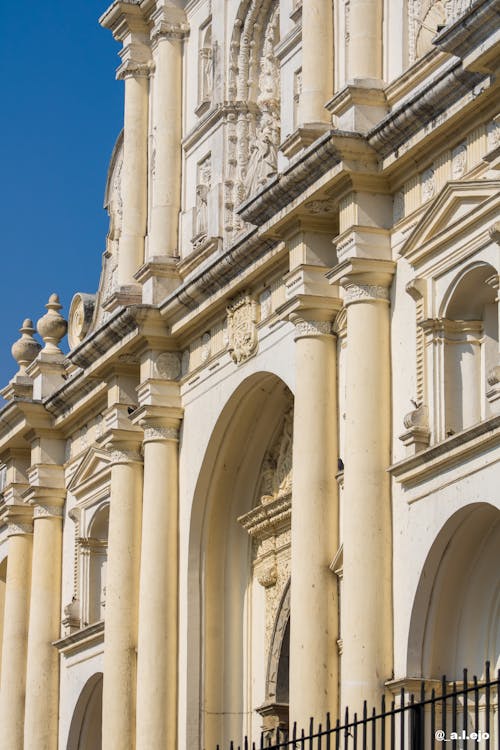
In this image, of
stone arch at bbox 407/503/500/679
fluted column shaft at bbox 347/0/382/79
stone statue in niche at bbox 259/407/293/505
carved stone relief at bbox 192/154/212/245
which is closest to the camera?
stone arch at bbox 407/503/500/679

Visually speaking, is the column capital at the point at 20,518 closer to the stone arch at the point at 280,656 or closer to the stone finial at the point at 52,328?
the stone finial at the point at 52,328

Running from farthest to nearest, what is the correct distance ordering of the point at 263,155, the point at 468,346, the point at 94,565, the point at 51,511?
1. the point at 51,511
2. the point at 94,565
3. the point at 263,155
4. the point at 468,346

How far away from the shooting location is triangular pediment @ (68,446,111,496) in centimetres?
2766

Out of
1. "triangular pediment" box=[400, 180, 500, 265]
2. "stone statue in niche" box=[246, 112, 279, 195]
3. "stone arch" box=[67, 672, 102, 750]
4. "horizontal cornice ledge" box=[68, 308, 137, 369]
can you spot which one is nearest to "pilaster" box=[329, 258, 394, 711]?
"triangular pediment" box=[400, 180, 500, 265]

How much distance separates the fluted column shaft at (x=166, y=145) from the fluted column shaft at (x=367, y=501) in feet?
19.7

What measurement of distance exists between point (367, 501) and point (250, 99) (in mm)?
7029

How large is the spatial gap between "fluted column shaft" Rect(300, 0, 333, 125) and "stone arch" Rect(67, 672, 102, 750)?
9.17 metres

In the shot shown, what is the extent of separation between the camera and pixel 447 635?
62.8 ft

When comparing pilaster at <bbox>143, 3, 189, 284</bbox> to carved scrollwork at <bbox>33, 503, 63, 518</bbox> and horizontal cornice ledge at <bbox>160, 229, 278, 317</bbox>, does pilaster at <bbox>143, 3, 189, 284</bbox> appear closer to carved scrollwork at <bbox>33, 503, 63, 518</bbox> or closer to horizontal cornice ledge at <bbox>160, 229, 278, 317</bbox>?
horizontal cornice ledge at <bbox>160, 229, 278, 317</bbox>

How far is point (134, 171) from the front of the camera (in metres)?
27.1

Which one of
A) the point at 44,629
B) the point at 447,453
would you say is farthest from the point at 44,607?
the point at 447,453

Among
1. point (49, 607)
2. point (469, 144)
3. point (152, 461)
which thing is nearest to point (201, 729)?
point (152, 461)

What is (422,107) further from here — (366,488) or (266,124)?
(266,124)

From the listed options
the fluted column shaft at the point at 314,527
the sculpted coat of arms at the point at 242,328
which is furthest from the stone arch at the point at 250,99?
the fluted column shaft at the point at 314,527
